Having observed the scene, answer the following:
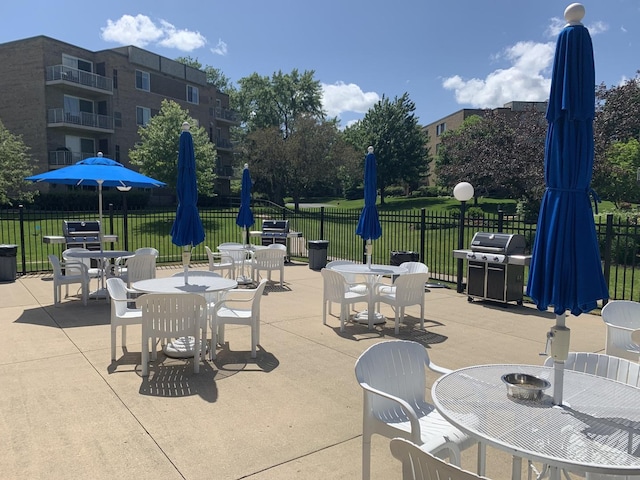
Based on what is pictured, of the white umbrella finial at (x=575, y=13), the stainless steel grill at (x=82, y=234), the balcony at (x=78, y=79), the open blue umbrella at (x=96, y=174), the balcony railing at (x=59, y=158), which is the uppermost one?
the balcony at (x=78, y=79)

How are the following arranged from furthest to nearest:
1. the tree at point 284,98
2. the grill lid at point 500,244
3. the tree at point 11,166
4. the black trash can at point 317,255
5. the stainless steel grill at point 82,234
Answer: the tree at point 284,98
the tree at point 11,166
the black trash can at point 317,255
the stainless steel grill at point 82,234
the grill lid at point 500,244

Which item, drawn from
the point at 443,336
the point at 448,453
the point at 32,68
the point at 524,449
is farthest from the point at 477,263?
the point at 32,68

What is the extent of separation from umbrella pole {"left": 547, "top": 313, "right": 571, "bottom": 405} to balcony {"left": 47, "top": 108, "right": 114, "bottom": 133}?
113 feet

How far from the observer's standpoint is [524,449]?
2.04 m

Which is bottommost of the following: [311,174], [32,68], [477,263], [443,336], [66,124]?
[443,336]

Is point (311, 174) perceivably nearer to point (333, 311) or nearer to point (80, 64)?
point (80, 64)

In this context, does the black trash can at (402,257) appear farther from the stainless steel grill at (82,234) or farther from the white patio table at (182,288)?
the stainless steel grill at (82,234)

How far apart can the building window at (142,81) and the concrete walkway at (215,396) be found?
32.1m

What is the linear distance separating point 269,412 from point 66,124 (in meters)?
32.3

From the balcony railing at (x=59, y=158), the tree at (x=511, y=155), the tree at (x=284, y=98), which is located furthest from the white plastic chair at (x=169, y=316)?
the tree at (x=284, y=98)

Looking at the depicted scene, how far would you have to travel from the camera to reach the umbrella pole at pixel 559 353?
252cm

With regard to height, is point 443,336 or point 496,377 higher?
point 496,377

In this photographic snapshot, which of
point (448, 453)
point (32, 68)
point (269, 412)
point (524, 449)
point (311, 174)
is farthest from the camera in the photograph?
point (311, 174)

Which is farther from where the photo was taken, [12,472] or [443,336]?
[443,336]
